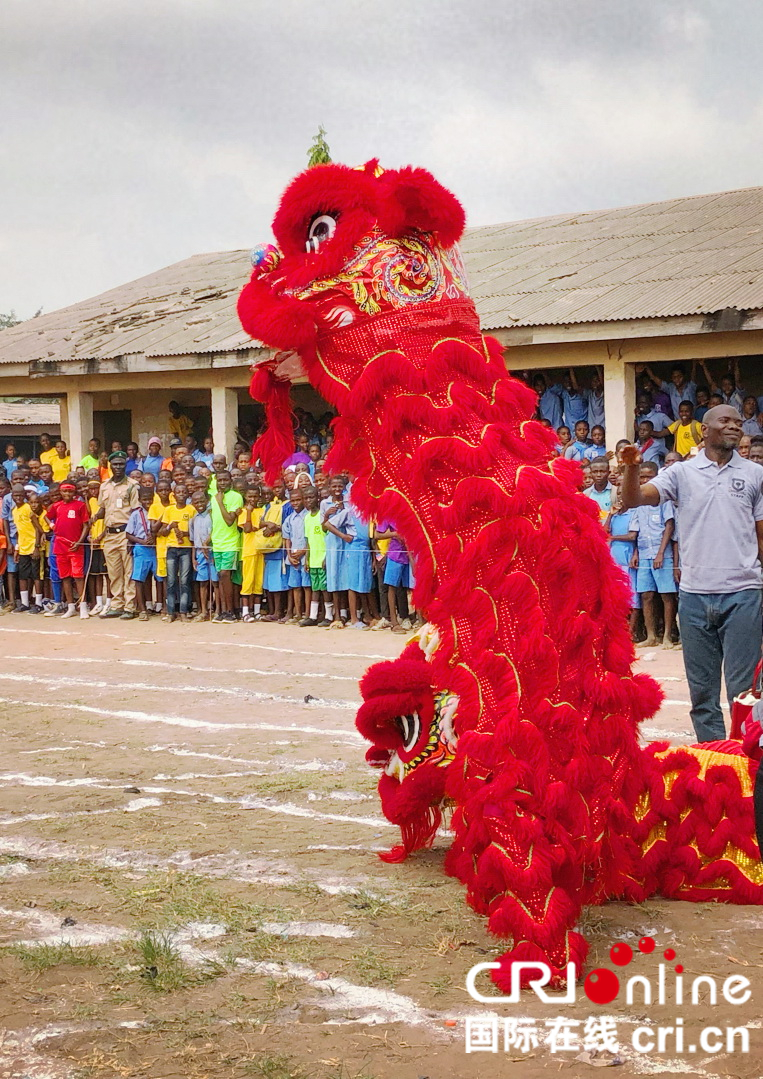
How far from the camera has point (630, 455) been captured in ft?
15.5

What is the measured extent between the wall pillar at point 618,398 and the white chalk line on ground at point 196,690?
695cm

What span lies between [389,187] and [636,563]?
27.0 feet

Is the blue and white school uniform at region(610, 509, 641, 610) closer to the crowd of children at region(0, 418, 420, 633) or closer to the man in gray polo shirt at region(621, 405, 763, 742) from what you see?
the crowd of children at region(0, 418, 420, 633)

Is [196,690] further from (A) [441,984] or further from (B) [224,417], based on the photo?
(B) [224,417]

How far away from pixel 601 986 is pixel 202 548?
12089 mm

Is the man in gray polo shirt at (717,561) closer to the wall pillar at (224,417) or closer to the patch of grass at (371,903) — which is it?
the patch of grass at (371,903)

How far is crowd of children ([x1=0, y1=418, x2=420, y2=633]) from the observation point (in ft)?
45.8

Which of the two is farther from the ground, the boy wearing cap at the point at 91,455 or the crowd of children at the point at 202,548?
the boy wearing cap at the point at 91,455

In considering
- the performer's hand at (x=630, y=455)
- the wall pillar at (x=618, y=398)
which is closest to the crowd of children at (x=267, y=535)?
the wall pillar at (x=618, y=398)

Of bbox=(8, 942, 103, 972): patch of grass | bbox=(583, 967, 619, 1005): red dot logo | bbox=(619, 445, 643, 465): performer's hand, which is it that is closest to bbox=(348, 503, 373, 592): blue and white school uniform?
bbox=(619, 445, 643, 465): performer's hand

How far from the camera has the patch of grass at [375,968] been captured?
A: 3.80m

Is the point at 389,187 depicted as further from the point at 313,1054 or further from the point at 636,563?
the point at 636,563

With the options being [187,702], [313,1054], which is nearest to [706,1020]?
[313,1054]

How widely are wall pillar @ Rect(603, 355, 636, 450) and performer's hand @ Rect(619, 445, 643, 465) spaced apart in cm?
1013
